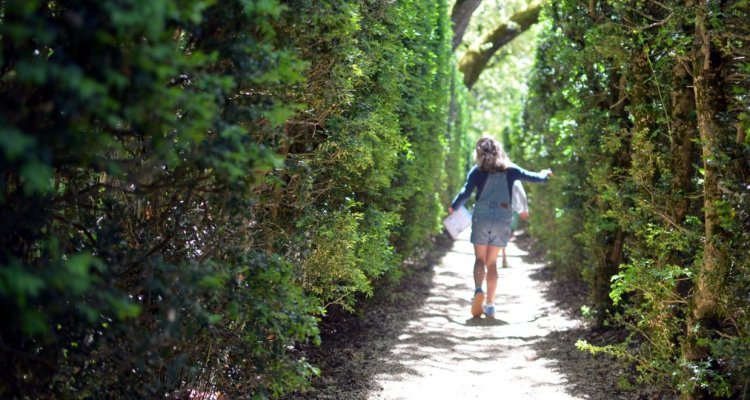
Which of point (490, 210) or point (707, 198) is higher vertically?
point (707, 198)

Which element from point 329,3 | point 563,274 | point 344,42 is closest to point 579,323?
point 563,274

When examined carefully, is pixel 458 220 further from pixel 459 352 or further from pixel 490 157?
pixel 459 352

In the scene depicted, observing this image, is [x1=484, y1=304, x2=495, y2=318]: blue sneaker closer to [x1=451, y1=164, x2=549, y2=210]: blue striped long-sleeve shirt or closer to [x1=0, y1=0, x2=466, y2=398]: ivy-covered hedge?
[x1=451, y1=164, x2=549, y2=210]: blue striped long-sleeve shirt

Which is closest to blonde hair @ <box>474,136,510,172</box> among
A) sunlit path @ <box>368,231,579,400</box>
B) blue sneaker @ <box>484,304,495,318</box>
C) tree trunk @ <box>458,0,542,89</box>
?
blue sneaker @ <box>484,304,495,318</box>

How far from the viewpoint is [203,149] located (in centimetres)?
289

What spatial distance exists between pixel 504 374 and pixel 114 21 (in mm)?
5831

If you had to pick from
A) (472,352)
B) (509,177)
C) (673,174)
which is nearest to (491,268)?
(509,177)

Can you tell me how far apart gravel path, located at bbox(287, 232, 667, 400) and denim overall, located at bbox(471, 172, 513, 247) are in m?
1.02

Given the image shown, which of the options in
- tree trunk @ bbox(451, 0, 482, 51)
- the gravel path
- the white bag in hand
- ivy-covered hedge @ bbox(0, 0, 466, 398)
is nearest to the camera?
ivy-covered hedge @ bbox(0, 0, 466, 398)

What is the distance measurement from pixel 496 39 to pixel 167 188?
1845 centimetres

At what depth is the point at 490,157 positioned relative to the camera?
33.0 ft

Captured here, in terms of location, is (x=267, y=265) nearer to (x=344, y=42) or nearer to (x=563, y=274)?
(x=344, y=42)

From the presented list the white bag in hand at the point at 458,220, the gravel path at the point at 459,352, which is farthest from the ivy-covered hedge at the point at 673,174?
the white bag in hand at the point at 458,220

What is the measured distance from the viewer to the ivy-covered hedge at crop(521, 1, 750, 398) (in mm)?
4801
